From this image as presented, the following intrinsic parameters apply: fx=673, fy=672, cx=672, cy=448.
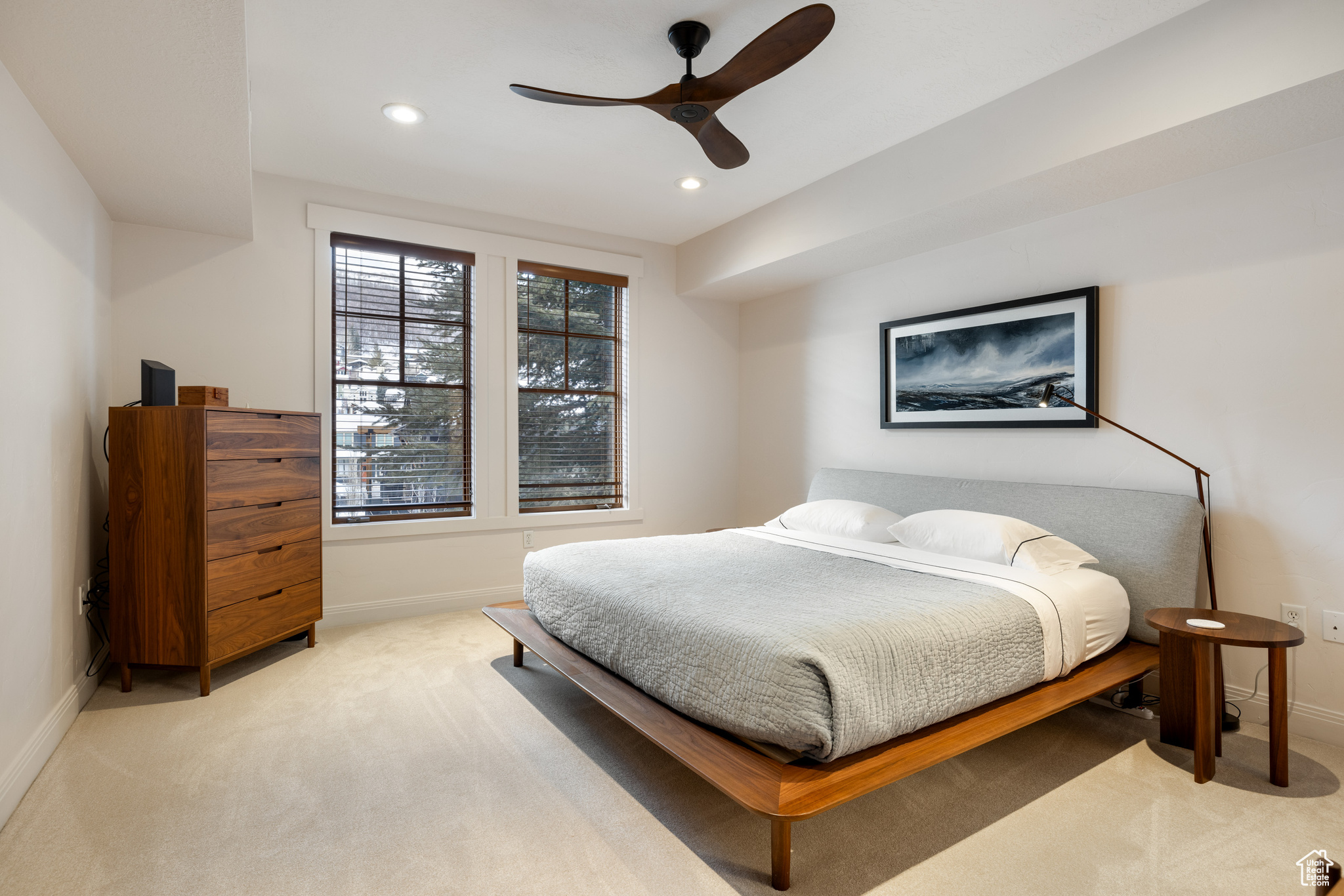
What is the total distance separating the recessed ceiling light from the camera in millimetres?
2795

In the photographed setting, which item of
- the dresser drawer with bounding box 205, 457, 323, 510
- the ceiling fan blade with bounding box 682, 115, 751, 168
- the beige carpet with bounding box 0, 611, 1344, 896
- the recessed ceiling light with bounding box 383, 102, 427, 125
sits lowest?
the beige carpet with bounding box 0, 611, 1344, 896

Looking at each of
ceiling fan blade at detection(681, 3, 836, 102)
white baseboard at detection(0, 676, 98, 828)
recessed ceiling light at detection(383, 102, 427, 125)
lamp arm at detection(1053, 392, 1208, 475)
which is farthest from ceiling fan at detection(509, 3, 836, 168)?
white baseboard at detection(0, 676, 98, 828)

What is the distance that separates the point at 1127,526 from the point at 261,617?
12.1 ft

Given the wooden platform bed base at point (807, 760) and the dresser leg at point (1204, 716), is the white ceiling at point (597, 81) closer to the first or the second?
the dresser leg at point (1204, 716)

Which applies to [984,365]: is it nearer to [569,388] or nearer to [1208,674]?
[1208,674]

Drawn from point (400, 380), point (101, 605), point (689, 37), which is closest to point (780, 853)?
point (689, 37)

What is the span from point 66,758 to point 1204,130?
14.1 ft

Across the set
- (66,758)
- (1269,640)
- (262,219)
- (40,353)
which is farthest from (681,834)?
(262,219)

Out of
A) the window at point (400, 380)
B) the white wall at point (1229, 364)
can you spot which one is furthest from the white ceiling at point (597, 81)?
the white wall at point (1229, 364)

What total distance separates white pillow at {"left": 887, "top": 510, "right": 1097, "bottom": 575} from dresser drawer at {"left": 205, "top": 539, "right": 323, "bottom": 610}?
2871 millimetres

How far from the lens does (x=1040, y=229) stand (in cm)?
317

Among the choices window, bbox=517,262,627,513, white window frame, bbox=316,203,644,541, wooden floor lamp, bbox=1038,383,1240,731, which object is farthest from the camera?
window, bbox=517,262,627,513

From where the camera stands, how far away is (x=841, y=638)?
5.79ft

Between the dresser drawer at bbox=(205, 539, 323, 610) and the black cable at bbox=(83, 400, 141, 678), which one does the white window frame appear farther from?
the black cable at bbox=(83, 400, 141, 678)
